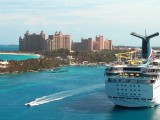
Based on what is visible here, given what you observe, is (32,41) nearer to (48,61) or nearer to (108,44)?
(108,44)

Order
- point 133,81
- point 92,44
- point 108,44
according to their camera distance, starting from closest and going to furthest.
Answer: point 133,81 < point 92,44 < point 108,44

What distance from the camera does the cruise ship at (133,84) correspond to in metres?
17.3

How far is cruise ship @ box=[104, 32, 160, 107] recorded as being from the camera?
17.3 metres

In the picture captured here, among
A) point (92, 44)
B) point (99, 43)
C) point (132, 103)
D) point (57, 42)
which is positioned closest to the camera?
point (132, 103)

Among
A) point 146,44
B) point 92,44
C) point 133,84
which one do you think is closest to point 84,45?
point 92,44

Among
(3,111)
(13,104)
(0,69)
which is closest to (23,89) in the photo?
(13,104)

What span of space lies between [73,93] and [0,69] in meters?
17.2

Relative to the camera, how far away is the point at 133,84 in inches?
685

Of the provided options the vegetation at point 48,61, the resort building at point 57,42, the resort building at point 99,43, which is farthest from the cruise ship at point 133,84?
the resort building at point 99,43

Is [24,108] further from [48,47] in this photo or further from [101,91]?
[48,47]

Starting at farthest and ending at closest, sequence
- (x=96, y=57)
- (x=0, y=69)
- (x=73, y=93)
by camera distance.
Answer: (x=96, y=57)
(x=0, y=69)
(x=73, y=93)

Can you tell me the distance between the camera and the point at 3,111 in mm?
17547

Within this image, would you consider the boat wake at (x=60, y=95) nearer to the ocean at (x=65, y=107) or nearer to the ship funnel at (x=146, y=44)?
the ocean at (x=65, y=107)

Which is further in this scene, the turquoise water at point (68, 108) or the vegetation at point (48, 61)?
the vegetation at point (48, 61)
